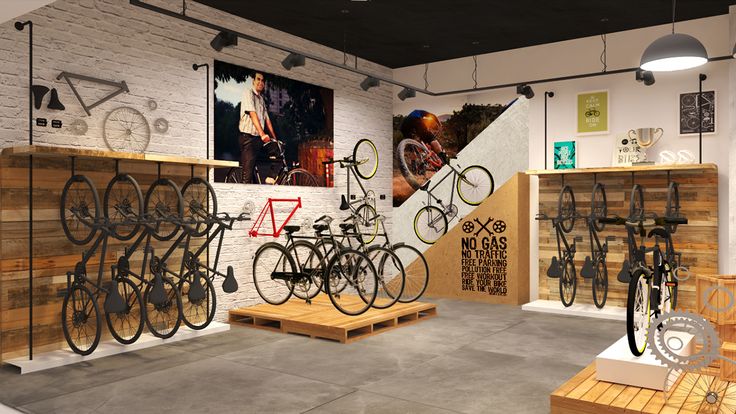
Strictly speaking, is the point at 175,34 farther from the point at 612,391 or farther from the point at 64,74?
the point at 612,391

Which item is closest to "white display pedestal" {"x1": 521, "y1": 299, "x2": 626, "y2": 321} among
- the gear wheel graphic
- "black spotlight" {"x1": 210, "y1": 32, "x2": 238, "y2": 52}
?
the gear wheel graphic

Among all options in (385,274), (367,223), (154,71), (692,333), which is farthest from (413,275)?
(692,333)

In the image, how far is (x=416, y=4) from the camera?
6.80 meters

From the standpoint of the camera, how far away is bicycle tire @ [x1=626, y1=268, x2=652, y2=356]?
3895 millimetres

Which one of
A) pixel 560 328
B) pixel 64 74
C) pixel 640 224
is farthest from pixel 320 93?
pixel 640 224

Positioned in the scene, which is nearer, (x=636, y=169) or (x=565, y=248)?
(x=636, y=169)

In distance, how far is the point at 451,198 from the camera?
9391 millimetres

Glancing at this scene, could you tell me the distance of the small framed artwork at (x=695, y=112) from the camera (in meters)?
7.26

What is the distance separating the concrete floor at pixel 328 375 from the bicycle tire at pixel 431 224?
2.84 meters

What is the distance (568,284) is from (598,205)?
3.76 feet

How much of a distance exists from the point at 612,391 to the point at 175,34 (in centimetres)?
566

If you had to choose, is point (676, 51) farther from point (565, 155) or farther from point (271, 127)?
point (271, 127)

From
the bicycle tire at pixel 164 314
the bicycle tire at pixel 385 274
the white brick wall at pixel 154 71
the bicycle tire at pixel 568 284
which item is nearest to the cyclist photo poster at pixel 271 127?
the white brick wall at pixel 154 71

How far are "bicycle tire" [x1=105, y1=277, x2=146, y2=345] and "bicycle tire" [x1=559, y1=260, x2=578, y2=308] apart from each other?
5178 millimetres
